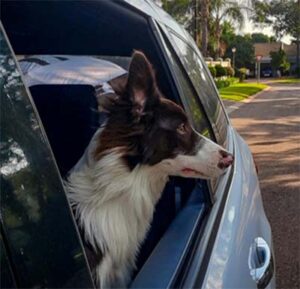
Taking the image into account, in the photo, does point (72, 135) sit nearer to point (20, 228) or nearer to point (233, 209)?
point (233, 209)

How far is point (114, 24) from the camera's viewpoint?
2.72 metres

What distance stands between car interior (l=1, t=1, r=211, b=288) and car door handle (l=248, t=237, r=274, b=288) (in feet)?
0.82

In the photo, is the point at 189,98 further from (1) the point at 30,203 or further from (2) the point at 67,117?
(1) the point at 30,203

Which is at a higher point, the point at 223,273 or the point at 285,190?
the point at 223,273

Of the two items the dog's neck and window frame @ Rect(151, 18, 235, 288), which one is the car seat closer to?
window frame @ Rect(151, 18, 235, 288)

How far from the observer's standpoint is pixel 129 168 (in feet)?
7.10

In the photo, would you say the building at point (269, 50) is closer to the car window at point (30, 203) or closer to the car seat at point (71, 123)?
the car seat at point (71, 123)

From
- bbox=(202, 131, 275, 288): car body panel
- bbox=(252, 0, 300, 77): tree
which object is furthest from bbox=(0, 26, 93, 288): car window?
bbox=(252, 0, 300, 77): tree

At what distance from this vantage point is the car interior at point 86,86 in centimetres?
253

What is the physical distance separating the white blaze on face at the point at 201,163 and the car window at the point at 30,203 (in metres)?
0.97

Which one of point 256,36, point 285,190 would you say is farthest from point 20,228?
point 256,36

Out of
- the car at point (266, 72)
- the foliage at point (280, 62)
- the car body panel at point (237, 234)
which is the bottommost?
the car at point (266, 72)

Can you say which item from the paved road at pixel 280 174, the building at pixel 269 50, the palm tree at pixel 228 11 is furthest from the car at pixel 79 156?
the building at pixel 269 50

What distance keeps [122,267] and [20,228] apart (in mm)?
957
